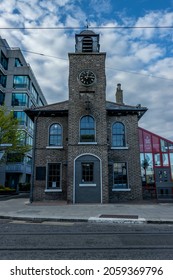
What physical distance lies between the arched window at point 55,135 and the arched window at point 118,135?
421 cm

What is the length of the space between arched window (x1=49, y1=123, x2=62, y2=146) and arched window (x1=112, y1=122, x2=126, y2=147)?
421cm

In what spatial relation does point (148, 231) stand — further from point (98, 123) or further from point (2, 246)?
point (98, 123)

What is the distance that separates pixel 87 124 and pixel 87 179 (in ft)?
13.3

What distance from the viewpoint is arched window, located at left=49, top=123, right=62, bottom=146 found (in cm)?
1678

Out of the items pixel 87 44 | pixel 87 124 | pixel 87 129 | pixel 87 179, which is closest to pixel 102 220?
pixel 87 179

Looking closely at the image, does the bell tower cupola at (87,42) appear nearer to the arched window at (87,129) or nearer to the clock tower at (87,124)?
the clock tower at (87,124)

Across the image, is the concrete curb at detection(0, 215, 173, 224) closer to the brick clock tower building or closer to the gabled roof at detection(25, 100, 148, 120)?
the brick clock tower building

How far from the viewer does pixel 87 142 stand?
1554 centimetres

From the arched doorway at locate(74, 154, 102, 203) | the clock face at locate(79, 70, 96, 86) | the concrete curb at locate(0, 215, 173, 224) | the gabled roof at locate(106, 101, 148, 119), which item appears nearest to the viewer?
the concrete curb at locate(0, 215, 173, 224)

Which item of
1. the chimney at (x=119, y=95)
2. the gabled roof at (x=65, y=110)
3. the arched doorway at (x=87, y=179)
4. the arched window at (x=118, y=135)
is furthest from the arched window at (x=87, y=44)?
the arched doorway at (x=87, y=179)

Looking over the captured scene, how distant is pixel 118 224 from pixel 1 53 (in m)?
37.8

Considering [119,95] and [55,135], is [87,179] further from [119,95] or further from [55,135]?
[119,95]

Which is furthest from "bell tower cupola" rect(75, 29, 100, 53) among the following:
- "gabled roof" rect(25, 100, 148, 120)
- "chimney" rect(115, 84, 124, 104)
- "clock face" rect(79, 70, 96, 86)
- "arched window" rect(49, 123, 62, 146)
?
"arched window" rect(49, 123, 62, 146)

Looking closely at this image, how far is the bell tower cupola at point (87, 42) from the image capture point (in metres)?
17.2
